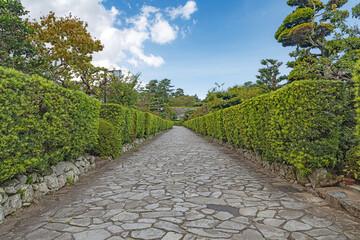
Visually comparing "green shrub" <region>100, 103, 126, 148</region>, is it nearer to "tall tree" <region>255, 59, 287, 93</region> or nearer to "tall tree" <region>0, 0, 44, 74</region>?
"tall tree" <region>0, 0, 44, 74</region>

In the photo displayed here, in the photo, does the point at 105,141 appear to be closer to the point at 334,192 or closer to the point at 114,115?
the point at 114,115

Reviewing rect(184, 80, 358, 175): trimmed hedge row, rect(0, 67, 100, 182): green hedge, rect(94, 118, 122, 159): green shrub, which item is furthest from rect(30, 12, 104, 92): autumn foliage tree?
rect(184, 80, 358, 175): trimmed hedge row

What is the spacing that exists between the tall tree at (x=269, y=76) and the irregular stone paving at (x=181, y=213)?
17710 mm

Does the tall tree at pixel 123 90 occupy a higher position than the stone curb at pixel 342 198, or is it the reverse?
the tall tree at pixel 123 90

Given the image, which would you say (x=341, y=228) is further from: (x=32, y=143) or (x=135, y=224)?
(x=32, y=143)

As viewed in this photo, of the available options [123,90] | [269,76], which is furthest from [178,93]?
[123,90]

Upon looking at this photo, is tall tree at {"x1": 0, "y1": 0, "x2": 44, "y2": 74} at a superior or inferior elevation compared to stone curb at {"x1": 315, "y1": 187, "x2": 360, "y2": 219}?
superior

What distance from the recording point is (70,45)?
43.5 feet

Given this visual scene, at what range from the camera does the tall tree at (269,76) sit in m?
20.2

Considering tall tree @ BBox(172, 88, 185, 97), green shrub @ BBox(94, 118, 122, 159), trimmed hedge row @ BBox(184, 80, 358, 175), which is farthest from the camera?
tall tree @ BBox(172, 88, 185, 97)

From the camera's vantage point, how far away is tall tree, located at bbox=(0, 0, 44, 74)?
21.4 ft

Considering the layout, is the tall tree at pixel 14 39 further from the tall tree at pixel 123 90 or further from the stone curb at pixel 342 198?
the stone curb at pixel 342 198

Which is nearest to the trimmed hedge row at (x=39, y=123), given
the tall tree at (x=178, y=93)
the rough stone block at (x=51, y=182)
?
the rough stone block at (x=51, y=182)

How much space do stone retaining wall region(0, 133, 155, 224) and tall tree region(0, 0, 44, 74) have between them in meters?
4.48
